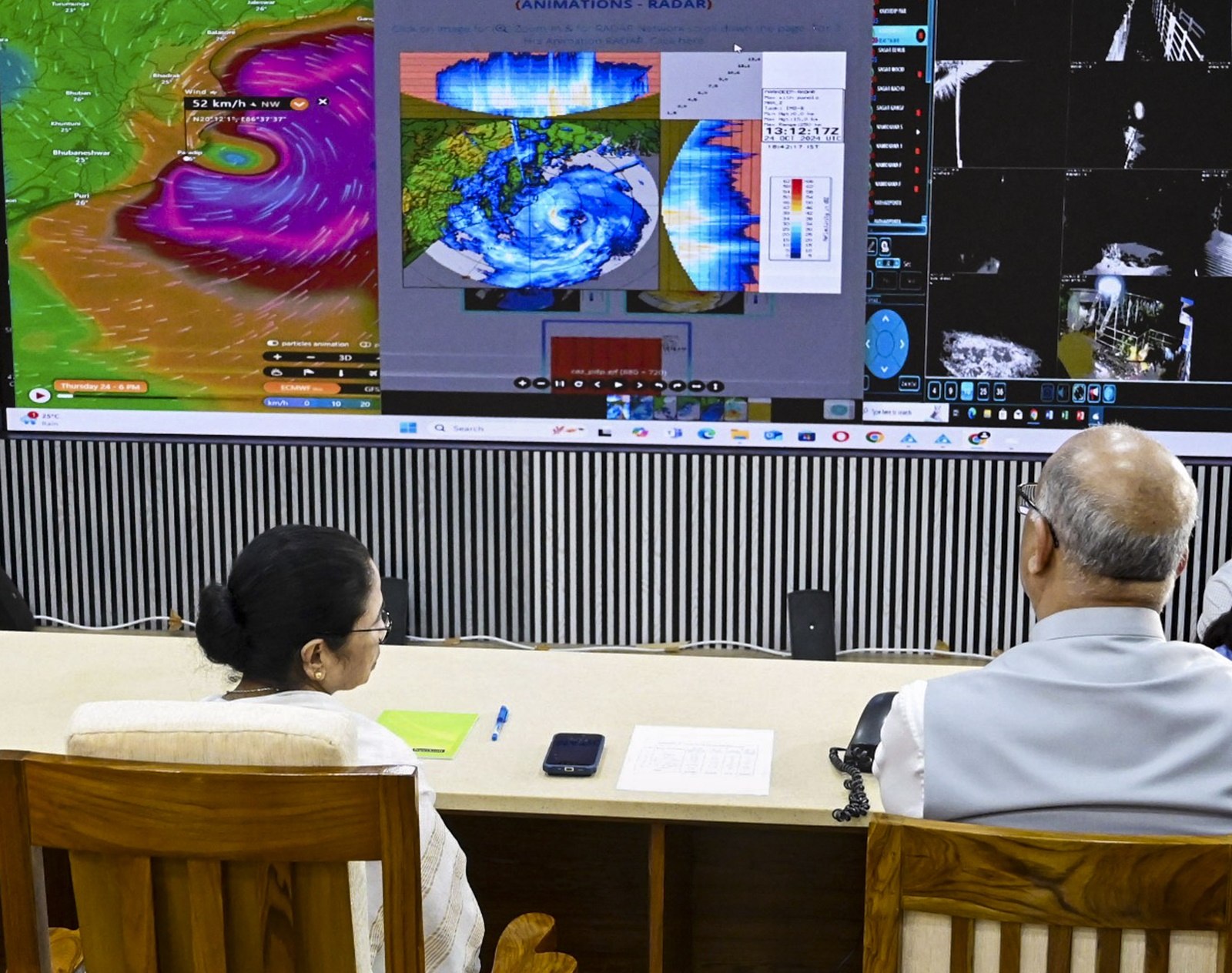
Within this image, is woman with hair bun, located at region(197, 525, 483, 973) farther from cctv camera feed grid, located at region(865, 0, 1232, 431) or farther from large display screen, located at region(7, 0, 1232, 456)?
cctv camera feed grid, located at region(865, 0, 1232, 431)

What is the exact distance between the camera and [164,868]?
5.25 feet

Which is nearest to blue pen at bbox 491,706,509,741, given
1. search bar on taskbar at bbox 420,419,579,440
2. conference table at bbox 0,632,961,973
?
conference table at bbox 0,632,961,973

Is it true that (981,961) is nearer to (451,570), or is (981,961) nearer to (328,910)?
(328,910)

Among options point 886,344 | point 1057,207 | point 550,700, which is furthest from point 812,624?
point 550,700

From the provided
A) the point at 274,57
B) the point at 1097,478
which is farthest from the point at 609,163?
the point at 1097,478

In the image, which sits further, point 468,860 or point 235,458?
point 235,458

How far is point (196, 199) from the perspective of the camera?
385 centimetres

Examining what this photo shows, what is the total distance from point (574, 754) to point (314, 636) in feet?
1.53

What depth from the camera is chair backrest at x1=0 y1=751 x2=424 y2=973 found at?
1.55 m

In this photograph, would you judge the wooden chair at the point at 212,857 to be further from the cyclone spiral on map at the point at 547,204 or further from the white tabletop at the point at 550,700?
the cyclone spiral on map at the point at 547,204

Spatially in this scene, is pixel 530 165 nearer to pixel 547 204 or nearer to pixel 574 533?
pixel 547 204

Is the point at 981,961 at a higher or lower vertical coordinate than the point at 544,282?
lower

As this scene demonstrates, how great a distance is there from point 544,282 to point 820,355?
0.72 meters

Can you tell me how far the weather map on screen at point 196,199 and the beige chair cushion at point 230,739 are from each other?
229 centimetres
